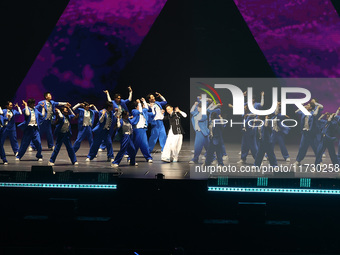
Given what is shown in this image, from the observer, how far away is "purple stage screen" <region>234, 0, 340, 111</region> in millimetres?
14359

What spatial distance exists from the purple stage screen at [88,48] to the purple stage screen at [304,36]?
116 inches

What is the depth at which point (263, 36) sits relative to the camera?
14.9 m

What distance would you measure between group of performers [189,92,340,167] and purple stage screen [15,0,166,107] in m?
4.87

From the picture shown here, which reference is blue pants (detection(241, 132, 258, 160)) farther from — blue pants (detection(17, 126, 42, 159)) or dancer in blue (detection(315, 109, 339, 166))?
blue pants (detection(17, 126, 42, 159))

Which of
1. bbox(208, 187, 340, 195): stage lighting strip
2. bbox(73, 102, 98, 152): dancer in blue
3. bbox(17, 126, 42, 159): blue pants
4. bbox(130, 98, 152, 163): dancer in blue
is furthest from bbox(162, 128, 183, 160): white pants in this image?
bbox(208, 187, 340, 195): stage lighting strip

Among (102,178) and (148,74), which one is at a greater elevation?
(148,74)

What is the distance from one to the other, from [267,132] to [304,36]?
4.89 meters

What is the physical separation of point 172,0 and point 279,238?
9635mm

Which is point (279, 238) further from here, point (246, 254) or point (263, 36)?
point (263, 36)

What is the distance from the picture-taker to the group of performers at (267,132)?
10484mm

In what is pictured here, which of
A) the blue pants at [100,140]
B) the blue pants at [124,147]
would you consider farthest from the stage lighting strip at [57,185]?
the blue pants at [100,140]

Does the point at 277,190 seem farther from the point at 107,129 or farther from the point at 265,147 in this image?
the point at 107,129

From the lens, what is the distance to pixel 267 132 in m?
10.5

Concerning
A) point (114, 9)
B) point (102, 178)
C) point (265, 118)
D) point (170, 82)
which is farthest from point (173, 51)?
point (102, 178)
